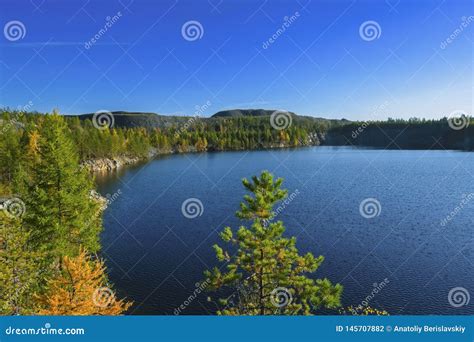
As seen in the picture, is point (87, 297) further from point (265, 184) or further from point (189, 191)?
point (189, 191)

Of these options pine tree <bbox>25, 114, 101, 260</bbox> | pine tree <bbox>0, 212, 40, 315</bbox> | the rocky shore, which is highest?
pine tree <bbox>25, 114, 101, 260</bbox>

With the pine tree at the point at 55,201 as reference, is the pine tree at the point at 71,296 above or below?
below

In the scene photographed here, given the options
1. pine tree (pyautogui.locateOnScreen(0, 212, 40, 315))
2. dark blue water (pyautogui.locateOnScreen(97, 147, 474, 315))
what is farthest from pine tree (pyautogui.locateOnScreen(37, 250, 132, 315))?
dark blue water (pyautogui.locateOnScreen(97, 147, 474, 315))

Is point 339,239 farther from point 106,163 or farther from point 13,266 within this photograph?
point 106,163

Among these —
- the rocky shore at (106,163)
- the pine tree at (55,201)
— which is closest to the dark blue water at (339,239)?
the pine tree at (55,201)

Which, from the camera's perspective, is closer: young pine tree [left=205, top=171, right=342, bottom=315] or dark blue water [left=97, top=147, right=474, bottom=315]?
young pine tree [left=205, top=171, right=342, bottom=315]

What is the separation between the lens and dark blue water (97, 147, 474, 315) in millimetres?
31078

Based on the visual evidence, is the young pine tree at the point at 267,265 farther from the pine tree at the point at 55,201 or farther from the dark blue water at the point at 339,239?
the dark blue water at the point at 339,239

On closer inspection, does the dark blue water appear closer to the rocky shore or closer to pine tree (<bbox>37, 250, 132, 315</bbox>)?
pine tree (<bbox>37, 250, 132, 315</bbox>)

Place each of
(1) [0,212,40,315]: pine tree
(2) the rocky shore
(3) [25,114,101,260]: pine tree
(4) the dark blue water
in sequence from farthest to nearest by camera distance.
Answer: (2) the rocky shore < (4) the dark blue water < (3) [25,114,101,260]: pine tree < (1) [0,212,40,315]: pine tree

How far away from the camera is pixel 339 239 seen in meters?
41.9

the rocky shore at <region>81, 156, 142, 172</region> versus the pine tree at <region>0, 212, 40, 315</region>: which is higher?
the pine tree at <region>0, 212, 40, 315</region>

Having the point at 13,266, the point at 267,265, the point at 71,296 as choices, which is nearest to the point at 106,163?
the point at 13,266

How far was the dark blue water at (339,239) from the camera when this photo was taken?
31.1 m
